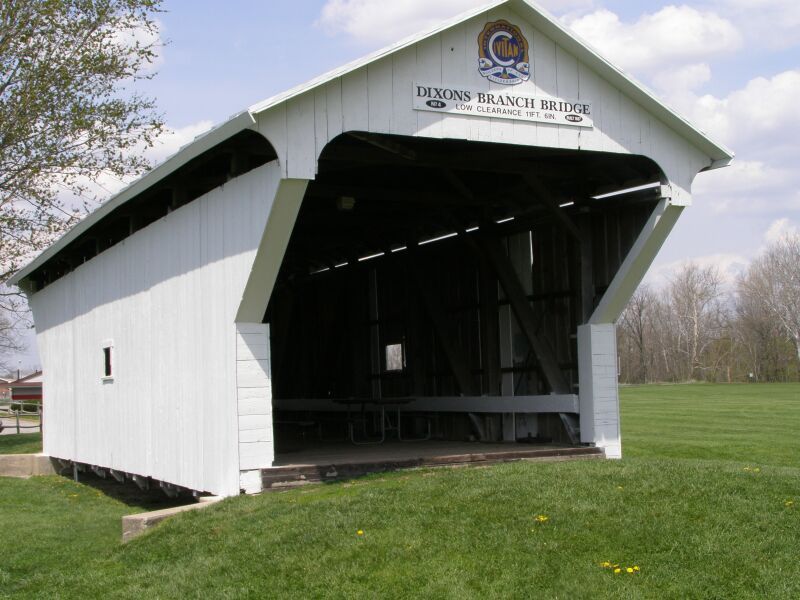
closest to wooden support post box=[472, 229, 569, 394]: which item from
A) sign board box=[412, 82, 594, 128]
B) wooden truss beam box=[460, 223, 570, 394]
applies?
wooden truss beam box=[460, 223, 570, 394]

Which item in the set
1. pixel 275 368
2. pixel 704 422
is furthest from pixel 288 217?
pixel 704 422

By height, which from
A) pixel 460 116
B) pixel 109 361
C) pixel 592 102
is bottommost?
pixel 109 361

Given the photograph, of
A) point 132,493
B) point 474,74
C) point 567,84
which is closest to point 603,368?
point 567,84

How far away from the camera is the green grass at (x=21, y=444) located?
21875 millimetres

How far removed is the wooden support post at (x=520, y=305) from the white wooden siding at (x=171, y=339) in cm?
443

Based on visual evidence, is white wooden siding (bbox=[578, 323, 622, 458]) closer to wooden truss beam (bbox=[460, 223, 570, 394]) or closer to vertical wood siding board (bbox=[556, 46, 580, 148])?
wooden truss beam (bbox=[460, 223, 570, 394])

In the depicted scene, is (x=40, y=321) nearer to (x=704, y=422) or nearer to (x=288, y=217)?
(x=288, y=217)

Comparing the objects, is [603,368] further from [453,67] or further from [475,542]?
[475,542]

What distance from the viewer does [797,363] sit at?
217ft

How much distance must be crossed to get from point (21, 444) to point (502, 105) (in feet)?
57.2

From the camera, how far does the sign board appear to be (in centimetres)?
1021

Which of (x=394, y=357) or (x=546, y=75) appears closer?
(x=546, y=75)

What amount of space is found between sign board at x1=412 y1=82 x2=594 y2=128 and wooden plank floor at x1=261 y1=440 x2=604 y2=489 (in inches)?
147

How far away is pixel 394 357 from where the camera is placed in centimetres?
1794
